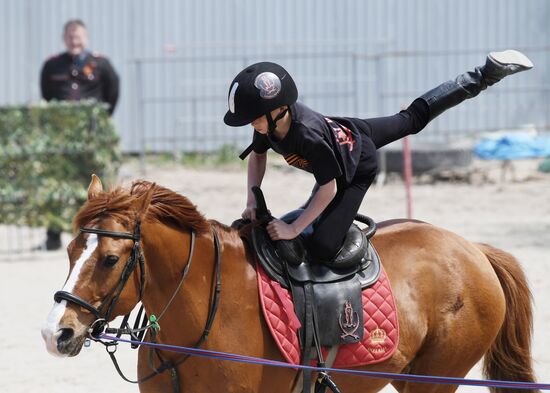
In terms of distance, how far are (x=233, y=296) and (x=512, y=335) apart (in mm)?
1716

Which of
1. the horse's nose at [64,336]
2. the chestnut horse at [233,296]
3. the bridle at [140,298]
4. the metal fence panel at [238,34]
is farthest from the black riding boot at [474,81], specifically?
the metal fence panel at [238,34]

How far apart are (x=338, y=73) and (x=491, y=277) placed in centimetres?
1179

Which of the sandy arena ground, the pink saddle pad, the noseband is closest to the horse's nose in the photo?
the noseband

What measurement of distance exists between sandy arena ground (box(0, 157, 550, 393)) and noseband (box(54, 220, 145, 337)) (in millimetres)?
2479

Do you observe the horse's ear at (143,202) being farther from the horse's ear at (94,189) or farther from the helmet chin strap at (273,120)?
the helmet chin strap at (273,120)

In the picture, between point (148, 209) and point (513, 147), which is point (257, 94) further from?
point (513, 147)

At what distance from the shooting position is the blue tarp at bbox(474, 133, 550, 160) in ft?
49.9

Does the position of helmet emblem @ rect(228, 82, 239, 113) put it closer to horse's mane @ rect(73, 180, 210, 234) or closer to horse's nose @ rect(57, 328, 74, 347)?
horse's mane @ rect(73, 180, 210, 234)

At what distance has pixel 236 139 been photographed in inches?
645

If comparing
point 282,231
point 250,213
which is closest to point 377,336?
point 282,231

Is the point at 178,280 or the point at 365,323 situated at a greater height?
the point at 178,280

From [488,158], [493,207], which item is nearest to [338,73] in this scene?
[488,158]

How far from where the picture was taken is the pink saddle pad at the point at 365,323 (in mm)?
4426

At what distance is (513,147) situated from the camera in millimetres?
15273
